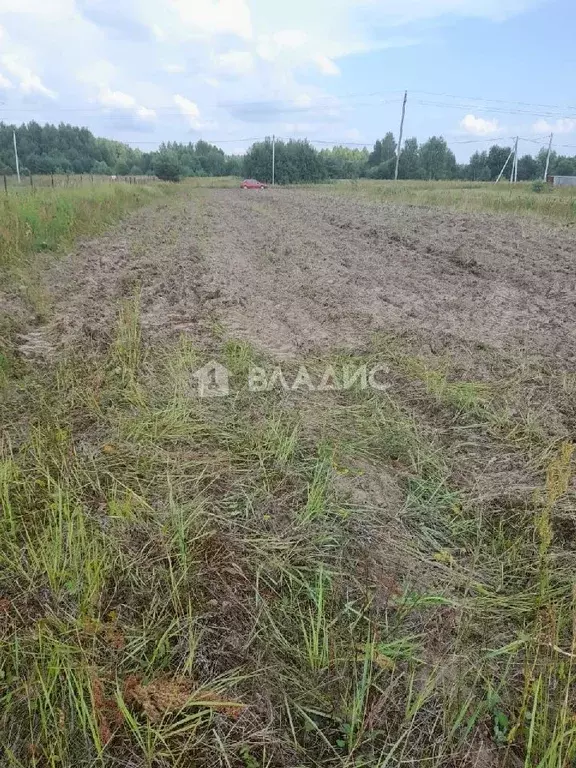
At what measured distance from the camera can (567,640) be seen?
68.3 inches

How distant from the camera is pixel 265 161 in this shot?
2290 inches

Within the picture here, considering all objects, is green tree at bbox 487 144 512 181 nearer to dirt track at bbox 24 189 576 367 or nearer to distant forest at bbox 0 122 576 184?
Result: distant forest at bbox 0 122 576 184

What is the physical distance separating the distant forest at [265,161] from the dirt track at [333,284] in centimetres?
4498

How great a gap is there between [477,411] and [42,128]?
325 ft

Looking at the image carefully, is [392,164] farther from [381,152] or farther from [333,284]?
[333,284]

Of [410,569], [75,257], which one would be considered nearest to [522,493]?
[410,569]

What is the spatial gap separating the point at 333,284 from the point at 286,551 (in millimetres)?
4896

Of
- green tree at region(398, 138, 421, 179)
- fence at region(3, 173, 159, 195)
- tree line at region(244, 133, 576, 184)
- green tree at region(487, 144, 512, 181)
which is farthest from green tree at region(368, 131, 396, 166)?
fence at region(3, 173, 159, 195)

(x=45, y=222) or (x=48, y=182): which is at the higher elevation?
(x=48, y=182)

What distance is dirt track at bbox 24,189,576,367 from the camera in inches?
188

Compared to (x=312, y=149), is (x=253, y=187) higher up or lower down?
lower down

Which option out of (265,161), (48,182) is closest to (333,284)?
(48,182)

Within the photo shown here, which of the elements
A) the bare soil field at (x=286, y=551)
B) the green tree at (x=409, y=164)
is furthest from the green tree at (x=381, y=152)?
the bare soil field at (x=286, y=551)

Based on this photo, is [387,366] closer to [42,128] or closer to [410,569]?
[410,569]
